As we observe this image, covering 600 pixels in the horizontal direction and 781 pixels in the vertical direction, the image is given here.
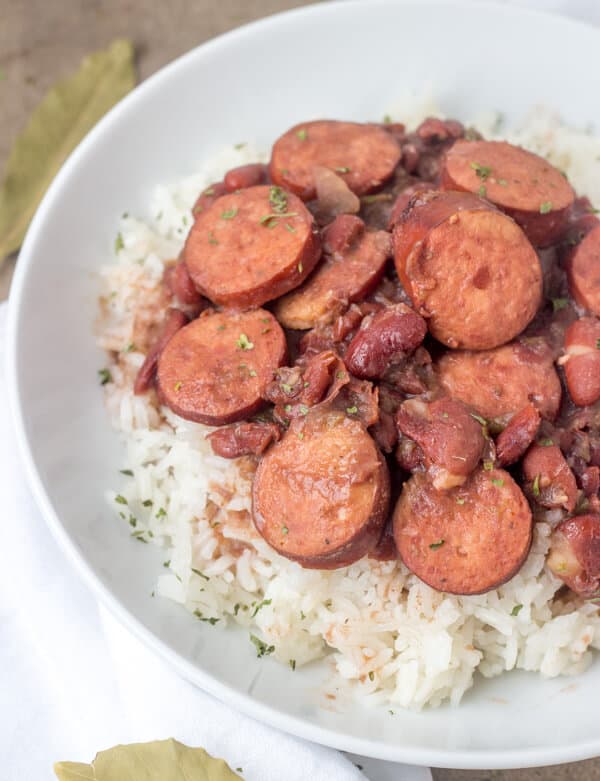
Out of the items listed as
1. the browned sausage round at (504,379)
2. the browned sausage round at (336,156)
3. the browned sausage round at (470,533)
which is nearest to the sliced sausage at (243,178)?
the browned sausage round at (336,156)

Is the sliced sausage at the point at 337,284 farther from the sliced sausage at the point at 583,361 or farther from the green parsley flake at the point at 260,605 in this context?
the green parsley flake at the point at 260,605

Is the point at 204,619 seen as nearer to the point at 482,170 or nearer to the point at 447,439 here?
the point at 447,439

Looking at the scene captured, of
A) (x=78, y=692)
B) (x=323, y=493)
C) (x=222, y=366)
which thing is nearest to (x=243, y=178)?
(x=222, y=366)

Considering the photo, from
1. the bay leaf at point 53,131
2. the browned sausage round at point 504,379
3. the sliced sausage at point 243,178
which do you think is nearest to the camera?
the browned sausage round at point 504,379

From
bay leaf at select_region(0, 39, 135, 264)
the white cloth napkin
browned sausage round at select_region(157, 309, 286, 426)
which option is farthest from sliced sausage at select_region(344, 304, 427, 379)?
bay leaf at select_region(0, 39, 135, 264)

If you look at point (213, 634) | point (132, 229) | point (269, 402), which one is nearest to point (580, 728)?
point (213, 634)

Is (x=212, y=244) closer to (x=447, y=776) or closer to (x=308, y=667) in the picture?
(x=308, y=667)
